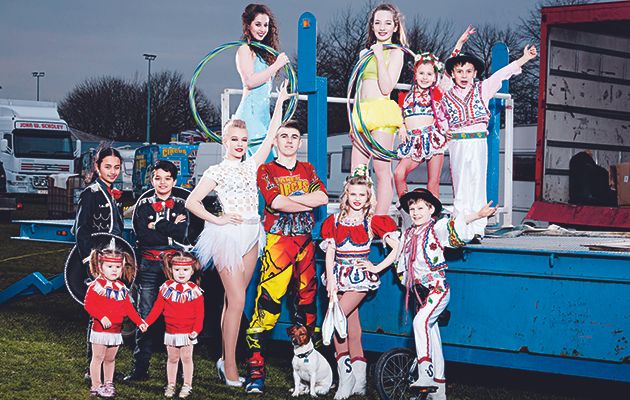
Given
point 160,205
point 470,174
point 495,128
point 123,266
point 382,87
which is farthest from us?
point 495,128

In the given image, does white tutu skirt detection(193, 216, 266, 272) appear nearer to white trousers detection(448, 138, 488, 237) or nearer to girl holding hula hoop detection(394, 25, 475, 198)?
girl holding hula hoop detection(394, 25, 475, 198)

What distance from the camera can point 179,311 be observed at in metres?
6.16

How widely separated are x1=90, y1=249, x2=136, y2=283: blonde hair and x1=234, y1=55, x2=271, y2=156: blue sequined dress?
141 centimetres

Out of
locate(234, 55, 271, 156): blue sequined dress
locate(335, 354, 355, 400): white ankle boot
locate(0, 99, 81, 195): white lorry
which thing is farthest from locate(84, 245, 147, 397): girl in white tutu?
locate(0, 99, 81, 195): white lorry

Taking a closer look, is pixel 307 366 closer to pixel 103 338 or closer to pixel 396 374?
pixel 396 374

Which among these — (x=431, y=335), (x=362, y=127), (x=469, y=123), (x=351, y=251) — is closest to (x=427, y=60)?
(x=469, y=123)

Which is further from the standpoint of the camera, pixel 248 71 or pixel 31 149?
pixel 31 149

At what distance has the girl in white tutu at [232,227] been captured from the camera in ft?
20.5

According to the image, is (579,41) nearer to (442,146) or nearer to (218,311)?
(442,146)

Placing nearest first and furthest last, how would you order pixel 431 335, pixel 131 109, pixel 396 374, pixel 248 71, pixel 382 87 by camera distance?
1. pixel 431 335
2. pixel 396 374
3. pixel 382 87
4. pixel 248 71
5. pixel 131 109

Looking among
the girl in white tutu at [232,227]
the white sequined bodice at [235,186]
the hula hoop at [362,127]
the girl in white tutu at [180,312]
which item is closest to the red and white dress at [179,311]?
the girl in white tutu at [180,312]

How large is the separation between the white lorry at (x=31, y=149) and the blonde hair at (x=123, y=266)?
27120mm

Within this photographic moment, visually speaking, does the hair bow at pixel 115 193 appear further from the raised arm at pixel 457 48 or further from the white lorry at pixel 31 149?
the white lorry at pixel 31 149

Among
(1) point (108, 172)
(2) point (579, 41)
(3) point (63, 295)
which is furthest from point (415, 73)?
(3) point (63, 295)
